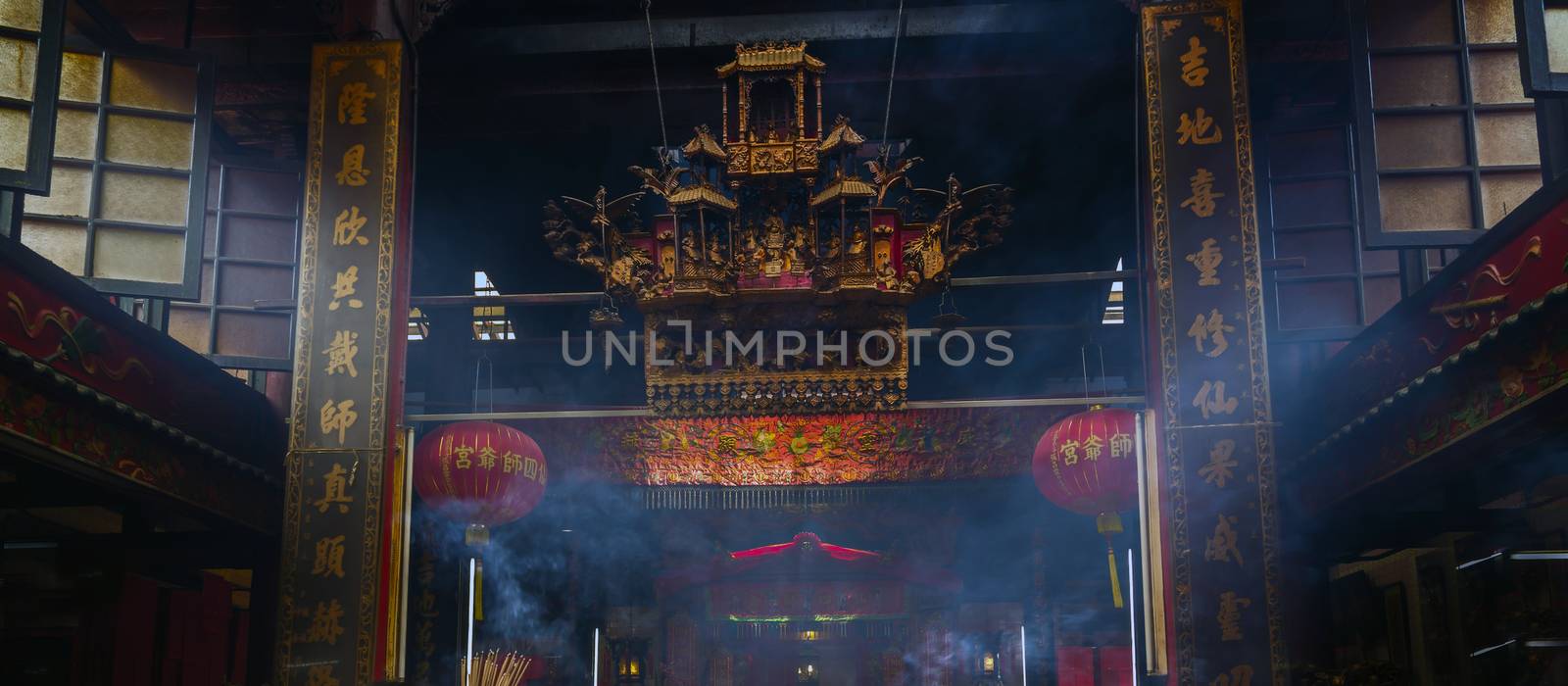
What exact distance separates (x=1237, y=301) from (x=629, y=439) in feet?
10.2

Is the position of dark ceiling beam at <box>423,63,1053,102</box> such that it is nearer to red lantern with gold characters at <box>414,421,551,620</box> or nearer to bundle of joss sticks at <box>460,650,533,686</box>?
red lantern with gold characters at <box>414,421,551,620</box>

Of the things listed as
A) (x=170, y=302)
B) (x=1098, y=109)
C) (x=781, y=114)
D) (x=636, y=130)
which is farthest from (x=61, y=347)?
(x=1098, y=109)

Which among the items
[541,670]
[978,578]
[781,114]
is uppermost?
[781,114]

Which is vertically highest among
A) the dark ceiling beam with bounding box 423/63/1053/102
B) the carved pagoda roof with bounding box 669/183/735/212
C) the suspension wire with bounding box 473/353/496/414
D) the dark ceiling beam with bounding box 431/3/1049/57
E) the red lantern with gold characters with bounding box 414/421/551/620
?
the dark ceiling beam with bounding box 431/3/1049/57

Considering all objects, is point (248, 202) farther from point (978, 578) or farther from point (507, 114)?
point (978, 578)

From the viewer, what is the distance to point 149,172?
5.73m

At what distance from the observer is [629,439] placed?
279 inches

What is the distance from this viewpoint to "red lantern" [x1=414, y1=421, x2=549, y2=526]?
6.09m

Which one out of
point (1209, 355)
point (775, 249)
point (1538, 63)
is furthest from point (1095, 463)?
point (1538, 63)

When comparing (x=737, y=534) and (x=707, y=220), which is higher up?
(x=707, y=220)

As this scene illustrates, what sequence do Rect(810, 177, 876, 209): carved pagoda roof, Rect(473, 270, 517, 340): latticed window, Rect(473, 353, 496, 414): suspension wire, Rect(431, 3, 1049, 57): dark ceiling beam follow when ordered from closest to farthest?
Rect(810, 177, 876, 209): carved pagoda roof → Rect(431, 3, 1049, 57): dark ceiling beam → Rect(473, 353, 496, 414): suspension wire → Rect(473, 270, 517, 340): latticed window

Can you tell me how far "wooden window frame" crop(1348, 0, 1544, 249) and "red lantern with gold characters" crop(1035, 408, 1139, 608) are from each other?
4.19 feet

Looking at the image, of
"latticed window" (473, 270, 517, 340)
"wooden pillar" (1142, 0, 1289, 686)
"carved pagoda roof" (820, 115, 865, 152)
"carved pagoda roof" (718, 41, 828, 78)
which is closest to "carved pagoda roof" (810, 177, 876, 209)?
"carved pagoda roof" (820, 115, 865, 152)

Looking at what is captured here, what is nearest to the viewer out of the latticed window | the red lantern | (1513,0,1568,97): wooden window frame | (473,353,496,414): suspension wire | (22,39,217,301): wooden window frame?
(1513,0,1568,97): wooden window frame
